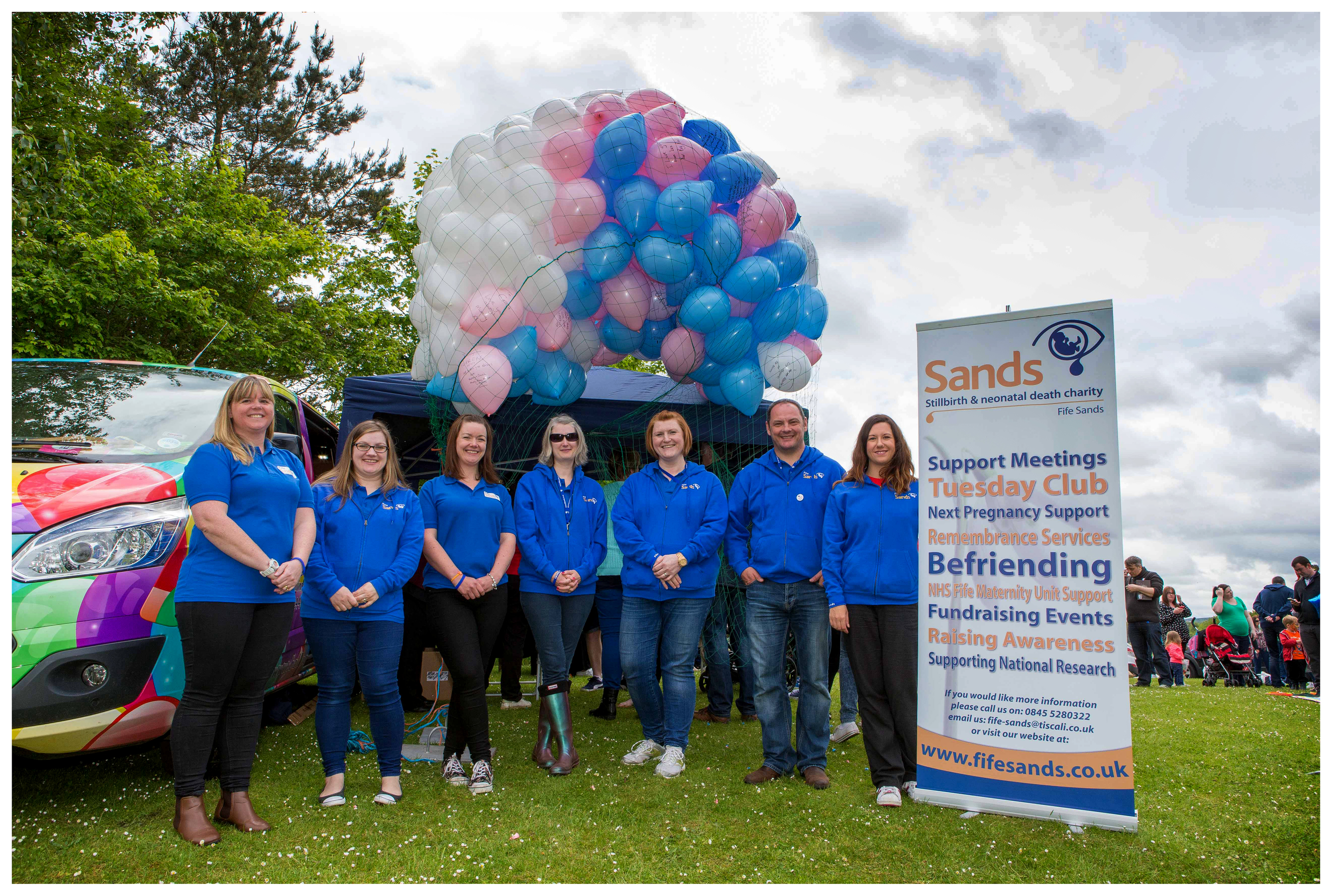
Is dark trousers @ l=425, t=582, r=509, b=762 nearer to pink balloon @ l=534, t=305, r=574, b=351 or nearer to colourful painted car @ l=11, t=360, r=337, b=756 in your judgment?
colourful painted car @ l=11, t=360, r=337, b=756

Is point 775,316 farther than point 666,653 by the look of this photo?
Yes

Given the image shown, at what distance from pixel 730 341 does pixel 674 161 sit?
44.8 inches

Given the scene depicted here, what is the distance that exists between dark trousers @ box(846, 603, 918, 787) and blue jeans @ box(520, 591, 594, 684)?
1418mm

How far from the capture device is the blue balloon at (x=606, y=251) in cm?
476

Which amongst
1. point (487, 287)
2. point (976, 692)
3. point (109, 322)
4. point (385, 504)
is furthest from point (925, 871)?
point (109, 322)

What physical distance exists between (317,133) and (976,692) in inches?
876

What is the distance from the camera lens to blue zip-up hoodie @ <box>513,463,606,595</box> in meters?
4.07

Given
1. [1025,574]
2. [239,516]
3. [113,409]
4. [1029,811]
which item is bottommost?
[1029,811]

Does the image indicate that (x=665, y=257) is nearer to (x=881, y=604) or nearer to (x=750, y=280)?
(x=750, y=280)

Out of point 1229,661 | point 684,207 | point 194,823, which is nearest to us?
point 194,823

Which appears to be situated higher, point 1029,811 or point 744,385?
point 744,385

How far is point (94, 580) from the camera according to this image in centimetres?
302

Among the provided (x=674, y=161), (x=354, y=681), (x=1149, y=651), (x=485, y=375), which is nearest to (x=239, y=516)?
(x=354, y=681)

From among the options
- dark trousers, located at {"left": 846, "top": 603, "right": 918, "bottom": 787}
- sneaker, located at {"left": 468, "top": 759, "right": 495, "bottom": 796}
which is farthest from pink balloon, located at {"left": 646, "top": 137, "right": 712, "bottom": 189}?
sneaker, located at {"left": 468, "top": 759, "right": 495, "bottom": 796}
